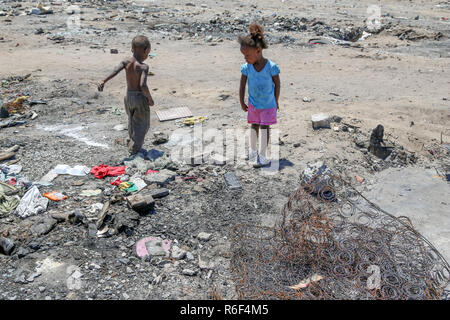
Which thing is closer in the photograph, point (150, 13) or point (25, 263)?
point (25, 263)

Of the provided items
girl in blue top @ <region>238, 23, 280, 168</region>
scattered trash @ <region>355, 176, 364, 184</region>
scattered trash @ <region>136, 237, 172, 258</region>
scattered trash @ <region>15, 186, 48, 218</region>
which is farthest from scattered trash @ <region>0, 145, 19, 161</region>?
scattered trash @ <region>355, 176, 364, 184</region>

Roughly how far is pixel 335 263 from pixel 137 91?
2.81 meters

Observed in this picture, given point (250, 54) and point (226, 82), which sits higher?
point (250, 54)

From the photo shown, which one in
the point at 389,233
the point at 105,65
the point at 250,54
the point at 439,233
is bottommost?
the point at 439,233

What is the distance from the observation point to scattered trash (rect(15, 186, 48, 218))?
11.5 feet

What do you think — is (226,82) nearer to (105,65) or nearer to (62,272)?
(105,65)

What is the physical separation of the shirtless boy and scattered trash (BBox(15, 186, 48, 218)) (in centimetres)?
126

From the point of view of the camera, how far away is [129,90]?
14.3 feet

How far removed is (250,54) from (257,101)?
21.6 inches

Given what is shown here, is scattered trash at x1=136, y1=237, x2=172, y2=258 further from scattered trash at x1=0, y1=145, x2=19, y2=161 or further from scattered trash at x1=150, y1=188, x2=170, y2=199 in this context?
scattered trash at x1=0, y1=145, x2=19, y2=161

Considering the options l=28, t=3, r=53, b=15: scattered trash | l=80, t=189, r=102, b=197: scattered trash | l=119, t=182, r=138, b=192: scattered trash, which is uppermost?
l=28, t=3, r=53, b=15: scattered trash

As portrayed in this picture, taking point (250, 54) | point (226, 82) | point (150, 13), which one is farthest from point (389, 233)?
point (150, 13)

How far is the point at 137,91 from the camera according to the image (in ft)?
14.2

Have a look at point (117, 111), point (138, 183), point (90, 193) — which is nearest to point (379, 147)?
point (138, 183)
